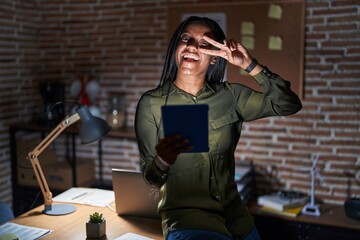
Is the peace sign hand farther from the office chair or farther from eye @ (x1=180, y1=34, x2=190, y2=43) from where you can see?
the office chair

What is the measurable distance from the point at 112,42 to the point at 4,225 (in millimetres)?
2223

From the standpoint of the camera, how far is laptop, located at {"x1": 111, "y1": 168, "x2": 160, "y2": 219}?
2.30 meters

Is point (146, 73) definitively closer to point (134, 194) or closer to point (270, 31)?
point (270, 31)

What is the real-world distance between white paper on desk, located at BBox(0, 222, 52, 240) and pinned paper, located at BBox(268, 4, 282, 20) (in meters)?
2.27

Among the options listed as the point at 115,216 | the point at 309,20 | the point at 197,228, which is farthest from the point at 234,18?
the point at 197,228

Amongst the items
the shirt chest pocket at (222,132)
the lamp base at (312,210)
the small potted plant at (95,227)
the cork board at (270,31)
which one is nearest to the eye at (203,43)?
the shirt chest pocket at (222,132)

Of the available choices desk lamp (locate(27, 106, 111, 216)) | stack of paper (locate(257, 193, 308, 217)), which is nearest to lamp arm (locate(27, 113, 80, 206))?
desk lamp (locate(27, 106, 111, 216))

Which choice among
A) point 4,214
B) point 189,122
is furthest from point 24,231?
point 189,122

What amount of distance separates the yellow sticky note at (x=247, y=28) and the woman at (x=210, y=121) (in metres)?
1.81

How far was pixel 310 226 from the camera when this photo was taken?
126 inches

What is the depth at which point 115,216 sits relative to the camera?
2.39 meters

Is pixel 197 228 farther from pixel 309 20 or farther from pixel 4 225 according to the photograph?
pixel 309 20

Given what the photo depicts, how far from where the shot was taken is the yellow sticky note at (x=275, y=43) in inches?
139

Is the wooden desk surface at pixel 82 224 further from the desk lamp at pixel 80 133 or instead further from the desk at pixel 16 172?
the desk at pixel 16 172
